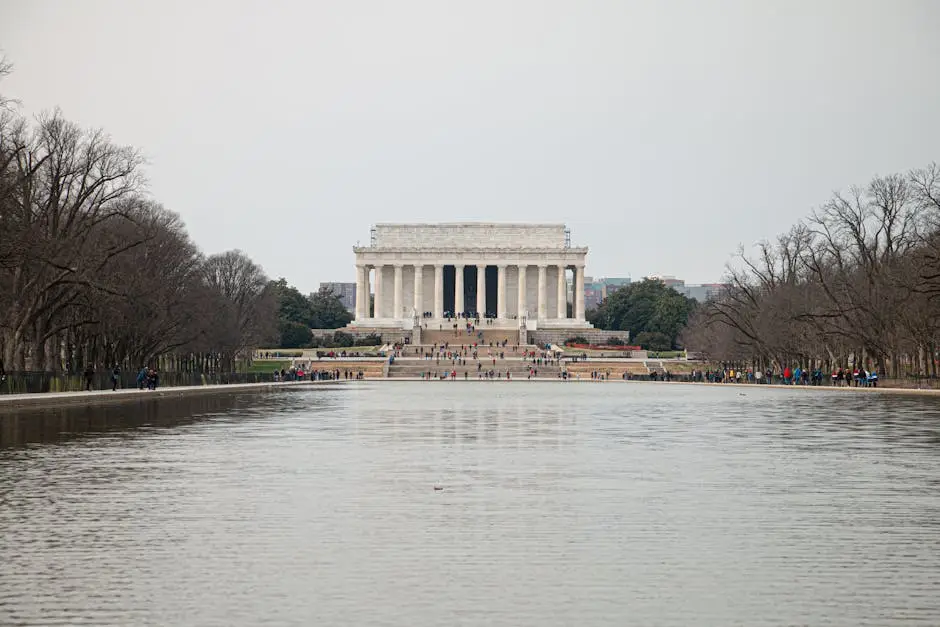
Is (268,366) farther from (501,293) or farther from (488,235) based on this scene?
(488,235)

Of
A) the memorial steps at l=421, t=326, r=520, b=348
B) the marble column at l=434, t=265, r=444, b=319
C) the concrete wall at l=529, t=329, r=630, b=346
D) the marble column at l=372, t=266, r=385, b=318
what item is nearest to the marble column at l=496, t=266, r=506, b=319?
the marble column at l=434, t=265, r=444, b=319

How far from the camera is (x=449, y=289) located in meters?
157

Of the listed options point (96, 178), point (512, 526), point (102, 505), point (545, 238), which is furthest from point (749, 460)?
point (545, 238)

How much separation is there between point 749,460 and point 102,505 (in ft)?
38.7

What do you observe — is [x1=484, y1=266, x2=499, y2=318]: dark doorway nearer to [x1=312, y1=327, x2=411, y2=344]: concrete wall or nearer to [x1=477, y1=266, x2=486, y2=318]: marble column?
[x1=477, y1=266, x2=486, y2=318]: marble column

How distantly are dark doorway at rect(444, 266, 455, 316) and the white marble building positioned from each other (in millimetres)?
4424

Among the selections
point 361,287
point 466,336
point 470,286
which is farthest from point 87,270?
point 470,286

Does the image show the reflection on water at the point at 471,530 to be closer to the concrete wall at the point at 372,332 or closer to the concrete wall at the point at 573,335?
the concrete wall at the point at 372,332

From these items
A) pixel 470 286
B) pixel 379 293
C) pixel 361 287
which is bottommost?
pixel 379 293

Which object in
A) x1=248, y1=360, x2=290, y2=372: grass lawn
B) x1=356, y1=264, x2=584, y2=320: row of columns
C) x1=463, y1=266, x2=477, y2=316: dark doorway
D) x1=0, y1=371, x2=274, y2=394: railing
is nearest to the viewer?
x1=0, y1=371, x2=274, y2=394: railing

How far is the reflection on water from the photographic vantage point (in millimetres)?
9945

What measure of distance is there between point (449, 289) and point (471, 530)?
471 feet

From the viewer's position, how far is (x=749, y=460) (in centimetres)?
2278

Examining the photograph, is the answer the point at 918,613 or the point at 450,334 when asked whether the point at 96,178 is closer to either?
the point at 918,613
